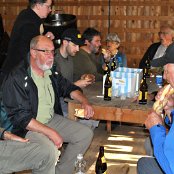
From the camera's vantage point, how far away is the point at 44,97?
3.47 meters

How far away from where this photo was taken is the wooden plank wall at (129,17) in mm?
9523

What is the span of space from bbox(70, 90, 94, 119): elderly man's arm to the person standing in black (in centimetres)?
78

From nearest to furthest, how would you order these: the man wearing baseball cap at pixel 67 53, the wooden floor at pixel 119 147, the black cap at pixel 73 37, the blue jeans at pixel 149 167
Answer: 1. the blue jeans at pixel 149 167
2. the wooden floor at pixel 119 147
3. the man wearing baseball cap at pixel 67 53
4. the black cap at pixel 73 37

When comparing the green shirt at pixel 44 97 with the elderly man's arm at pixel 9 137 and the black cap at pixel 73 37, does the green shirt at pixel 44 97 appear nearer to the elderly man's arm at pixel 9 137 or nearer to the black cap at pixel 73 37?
the elderly man's arm at pixel 9 137

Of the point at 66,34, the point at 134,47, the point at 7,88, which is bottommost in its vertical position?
the point at 134,47

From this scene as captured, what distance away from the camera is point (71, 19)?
7.68m

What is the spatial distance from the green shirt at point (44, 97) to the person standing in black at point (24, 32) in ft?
2.36

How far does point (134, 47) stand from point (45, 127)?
6822 millimetres

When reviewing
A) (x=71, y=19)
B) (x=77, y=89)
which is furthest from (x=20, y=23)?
(x=71, y=19)

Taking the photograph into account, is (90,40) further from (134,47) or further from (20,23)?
(134,47)

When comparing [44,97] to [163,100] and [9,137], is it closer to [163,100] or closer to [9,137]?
[9,137]

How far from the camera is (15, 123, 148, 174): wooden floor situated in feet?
13.7

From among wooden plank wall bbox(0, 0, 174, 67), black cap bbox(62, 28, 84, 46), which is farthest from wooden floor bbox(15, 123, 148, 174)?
wooden plank wall bbox(0, 0, 174, 67)

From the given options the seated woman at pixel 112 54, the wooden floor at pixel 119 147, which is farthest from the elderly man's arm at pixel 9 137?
the seated woman at pixel 112 54
